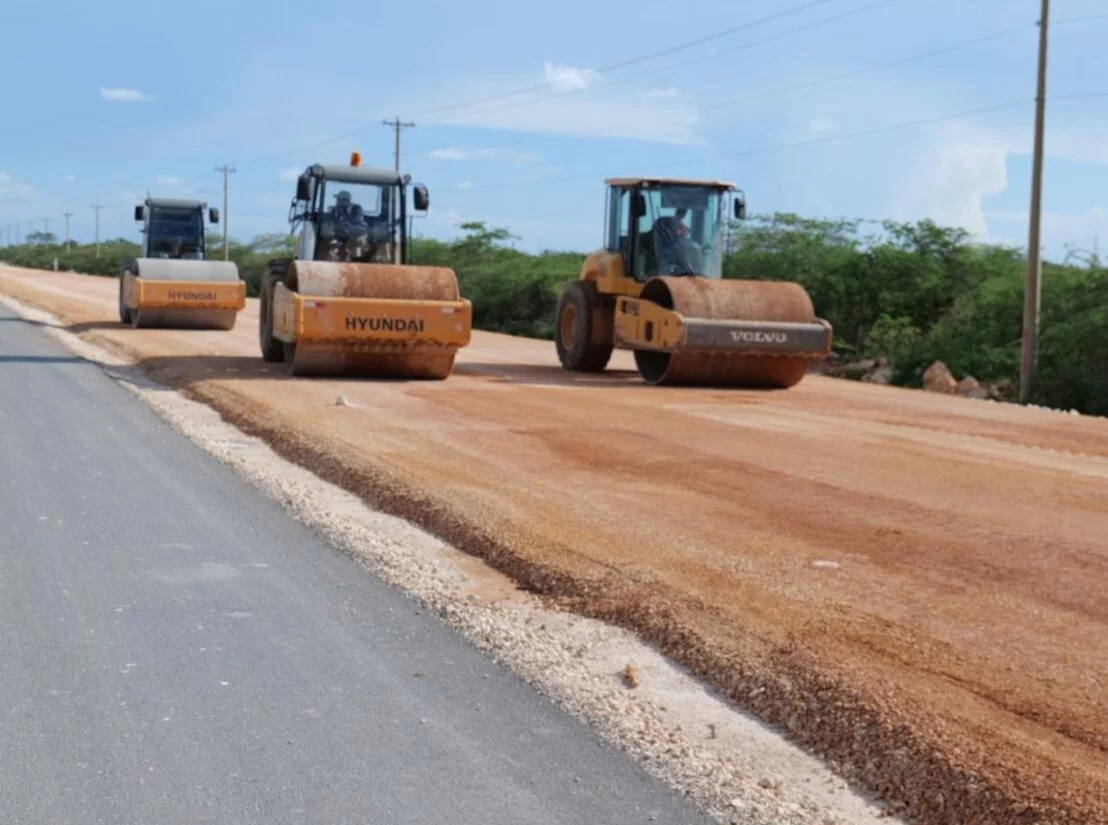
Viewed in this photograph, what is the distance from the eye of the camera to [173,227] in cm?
3272

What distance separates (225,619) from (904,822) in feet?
11.9

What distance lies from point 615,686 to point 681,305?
44.5ft

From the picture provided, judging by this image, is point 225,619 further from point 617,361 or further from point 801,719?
point 617,361

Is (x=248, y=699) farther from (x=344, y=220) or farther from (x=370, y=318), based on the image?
(x=344, y=220)

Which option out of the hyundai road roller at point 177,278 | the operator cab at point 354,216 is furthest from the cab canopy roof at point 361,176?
the hyundai road roller at point 177,278

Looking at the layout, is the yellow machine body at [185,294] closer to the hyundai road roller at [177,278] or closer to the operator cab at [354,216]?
the hyundai road roller at [177,278]

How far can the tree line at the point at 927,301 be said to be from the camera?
934 inches

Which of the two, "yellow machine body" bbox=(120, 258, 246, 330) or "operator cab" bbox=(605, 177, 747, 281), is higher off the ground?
"operator cab" bbox=(605, 177, 747, 281)

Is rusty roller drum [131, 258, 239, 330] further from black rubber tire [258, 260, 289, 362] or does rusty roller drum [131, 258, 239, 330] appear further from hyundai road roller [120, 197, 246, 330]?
black rubber tire [258, 260, 289, 362]

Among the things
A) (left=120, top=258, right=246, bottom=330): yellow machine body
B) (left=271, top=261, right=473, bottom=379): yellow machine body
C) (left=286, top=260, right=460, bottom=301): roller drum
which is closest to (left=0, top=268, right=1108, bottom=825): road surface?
(left=271, top=261, right=473, bottom=379): yellow machine body

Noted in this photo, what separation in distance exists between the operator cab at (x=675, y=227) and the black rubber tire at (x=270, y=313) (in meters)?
5.09

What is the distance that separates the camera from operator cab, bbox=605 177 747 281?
2136 centimetres

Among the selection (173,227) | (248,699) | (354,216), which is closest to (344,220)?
(354,216)

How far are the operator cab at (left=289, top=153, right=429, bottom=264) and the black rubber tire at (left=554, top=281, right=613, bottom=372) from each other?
8.99 feet
